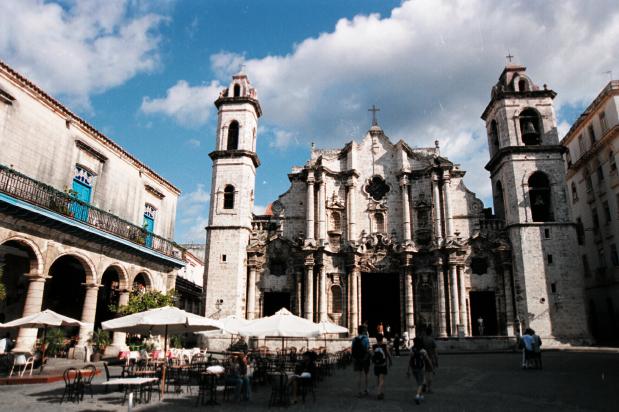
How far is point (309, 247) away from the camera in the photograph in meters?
29.5

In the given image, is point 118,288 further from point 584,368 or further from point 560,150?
point 560,150

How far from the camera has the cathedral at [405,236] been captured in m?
27.9

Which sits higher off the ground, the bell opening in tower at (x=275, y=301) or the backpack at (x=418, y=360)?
the bell opening in tower at (x=275, y=301)

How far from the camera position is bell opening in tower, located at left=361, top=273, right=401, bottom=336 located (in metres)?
30.2

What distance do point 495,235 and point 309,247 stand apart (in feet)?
41.1

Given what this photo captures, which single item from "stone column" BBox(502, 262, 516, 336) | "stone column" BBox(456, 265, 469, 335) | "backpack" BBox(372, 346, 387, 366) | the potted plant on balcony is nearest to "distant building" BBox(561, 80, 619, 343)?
"stone column" BBox(502, 262, 516, 336)

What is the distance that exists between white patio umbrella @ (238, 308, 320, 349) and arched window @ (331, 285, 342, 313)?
15322 millimetres

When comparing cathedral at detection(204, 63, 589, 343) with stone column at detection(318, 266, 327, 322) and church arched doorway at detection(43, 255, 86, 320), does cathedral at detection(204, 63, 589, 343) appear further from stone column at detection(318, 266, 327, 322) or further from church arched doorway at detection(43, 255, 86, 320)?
church arched doorway at detection(43, 255, 86, 320)

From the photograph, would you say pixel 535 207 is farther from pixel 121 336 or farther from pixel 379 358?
pixel 121 336

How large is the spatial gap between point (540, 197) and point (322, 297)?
16.1 m

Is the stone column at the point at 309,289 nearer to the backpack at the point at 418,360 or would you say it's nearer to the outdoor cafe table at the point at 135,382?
the outdoor cafe table at the point at 135,382

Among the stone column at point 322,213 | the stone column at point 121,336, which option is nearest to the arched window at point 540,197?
the stone column at point 322,213

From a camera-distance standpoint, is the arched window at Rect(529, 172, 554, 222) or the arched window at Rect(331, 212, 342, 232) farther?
the arched window at Rect(331, 212, 342, 232)

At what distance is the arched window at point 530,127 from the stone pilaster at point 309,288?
56.1 ft
